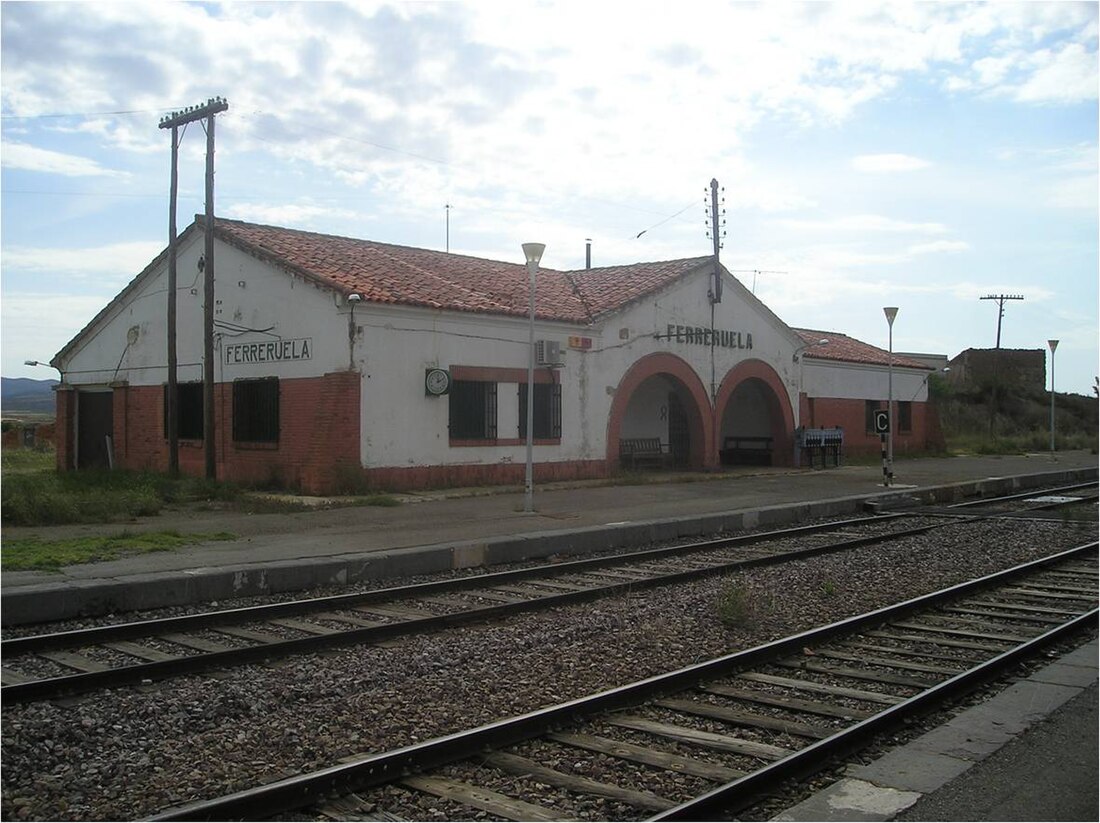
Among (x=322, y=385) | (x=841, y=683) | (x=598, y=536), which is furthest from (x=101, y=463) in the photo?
(x=841, y=683)

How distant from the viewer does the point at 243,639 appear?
8.02 m

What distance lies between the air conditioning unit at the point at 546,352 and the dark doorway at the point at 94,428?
10.9 meters

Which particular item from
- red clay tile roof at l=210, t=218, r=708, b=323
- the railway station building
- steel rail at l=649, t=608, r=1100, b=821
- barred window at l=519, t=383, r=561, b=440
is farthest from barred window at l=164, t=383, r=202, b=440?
steel rail at l=649, t=608, r=1100, b=821

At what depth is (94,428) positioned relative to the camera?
2562 cm

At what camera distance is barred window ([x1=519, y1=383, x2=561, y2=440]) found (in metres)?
21.4

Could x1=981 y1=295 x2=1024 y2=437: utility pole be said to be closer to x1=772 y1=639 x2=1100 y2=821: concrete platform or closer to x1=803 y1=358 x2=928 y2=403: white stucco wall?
x1=803 y1=358 x2=928 y2=403: white stucco wall

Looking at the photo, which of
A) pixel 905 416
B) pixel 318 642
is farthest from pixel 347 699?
pixel 905 416

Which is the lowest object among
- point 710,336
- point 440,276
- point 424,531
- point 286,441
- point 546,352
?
point 424,531

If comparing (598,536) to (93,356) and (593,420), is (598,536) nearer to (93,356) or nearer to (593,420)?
(593,420)

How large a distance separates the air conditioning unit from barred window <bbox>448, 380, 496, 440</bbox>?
130cm

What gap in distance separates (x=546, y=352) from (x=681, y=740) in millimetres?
16179

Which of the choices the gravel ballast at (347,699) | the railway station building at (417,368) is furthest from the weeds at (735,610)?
the railway station building at (417,368)

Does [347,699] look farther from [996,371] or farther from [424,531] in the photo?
[996,371]

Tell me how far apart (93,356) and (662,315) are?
14.2 m
